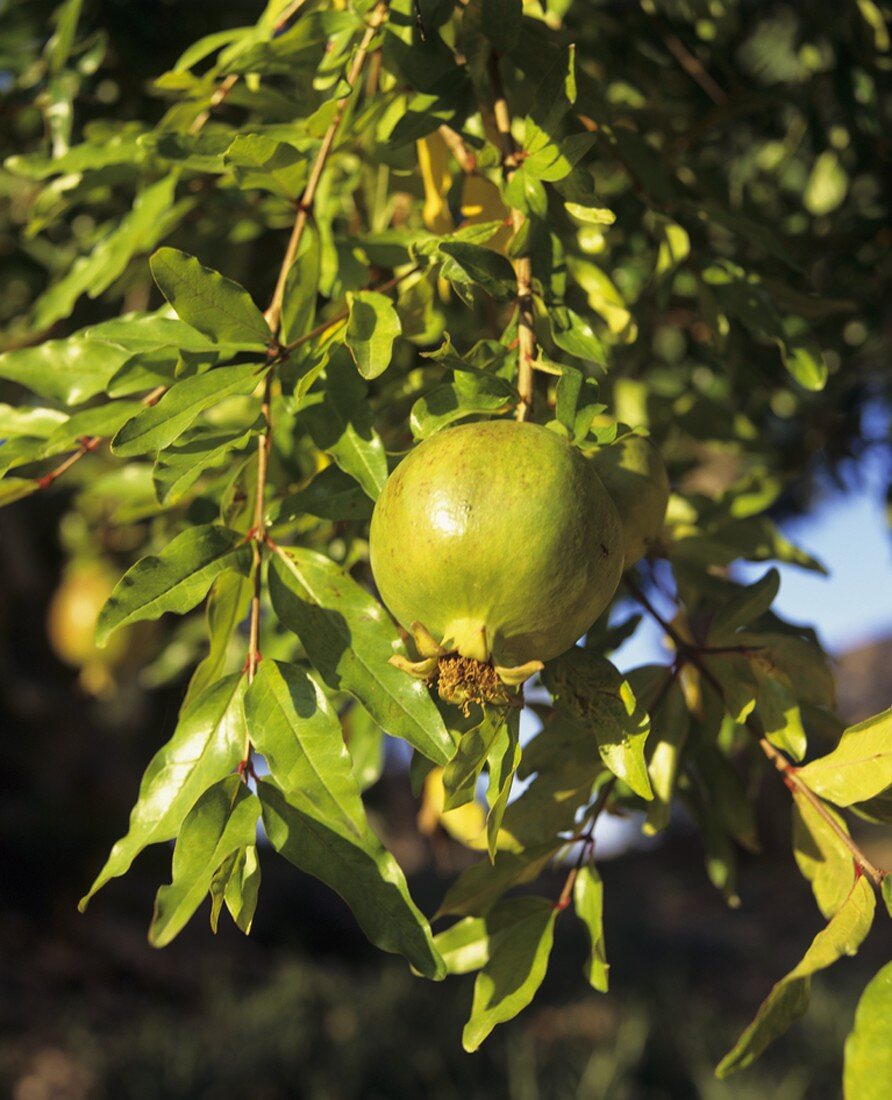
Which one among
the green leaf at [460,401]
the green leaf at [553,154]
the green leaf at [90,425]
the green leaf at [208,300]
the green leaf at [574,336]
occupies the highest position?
the green leaf at [553,154]

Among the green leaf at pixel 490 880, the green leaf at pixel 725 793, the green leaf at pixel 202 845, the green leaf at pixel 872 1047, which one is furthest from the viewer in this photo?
the green leaf at pixel 725 793

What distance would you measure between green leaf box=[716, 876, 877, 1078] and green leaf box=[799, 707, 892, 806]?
0.10 metres

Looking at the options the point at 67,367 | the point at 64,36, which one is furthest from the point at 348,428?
the point at 64,36

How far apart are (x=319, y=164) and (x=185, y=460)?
0.35 metres

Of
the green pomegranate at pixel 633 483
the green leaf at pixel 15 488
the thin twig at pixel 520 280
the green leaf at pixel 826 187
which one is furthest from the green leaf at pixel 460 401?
the green leaf at pixel 826 187

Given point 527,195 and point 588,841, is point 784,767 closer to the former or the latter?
point 588,841

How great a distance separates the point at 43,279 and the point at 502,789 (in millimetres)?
1703

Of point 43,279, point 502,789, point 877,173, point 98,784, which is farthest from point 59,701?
point 502,789

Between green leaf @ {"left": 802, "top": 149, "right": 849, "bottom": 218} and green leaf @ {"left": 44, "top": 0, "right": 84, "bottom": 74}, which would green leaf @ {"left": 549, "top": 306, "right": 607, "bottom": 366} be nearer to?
green leaf @ {"left": 44, "top": 0, "right": 84, "bottom": 74}

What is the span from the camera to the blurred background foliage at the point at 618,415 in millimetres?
1493

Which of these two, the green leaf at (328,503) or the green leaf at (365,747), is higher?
the green leaf at (328,503)

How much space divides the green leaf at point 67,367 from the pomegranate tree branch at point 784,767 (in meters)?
0.59

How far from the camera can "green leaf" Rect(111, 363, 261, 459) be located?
0.87 metres

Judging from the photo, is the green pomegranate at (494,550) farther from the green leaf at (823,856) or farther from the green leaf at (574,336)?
the green leaf at (823,856)
